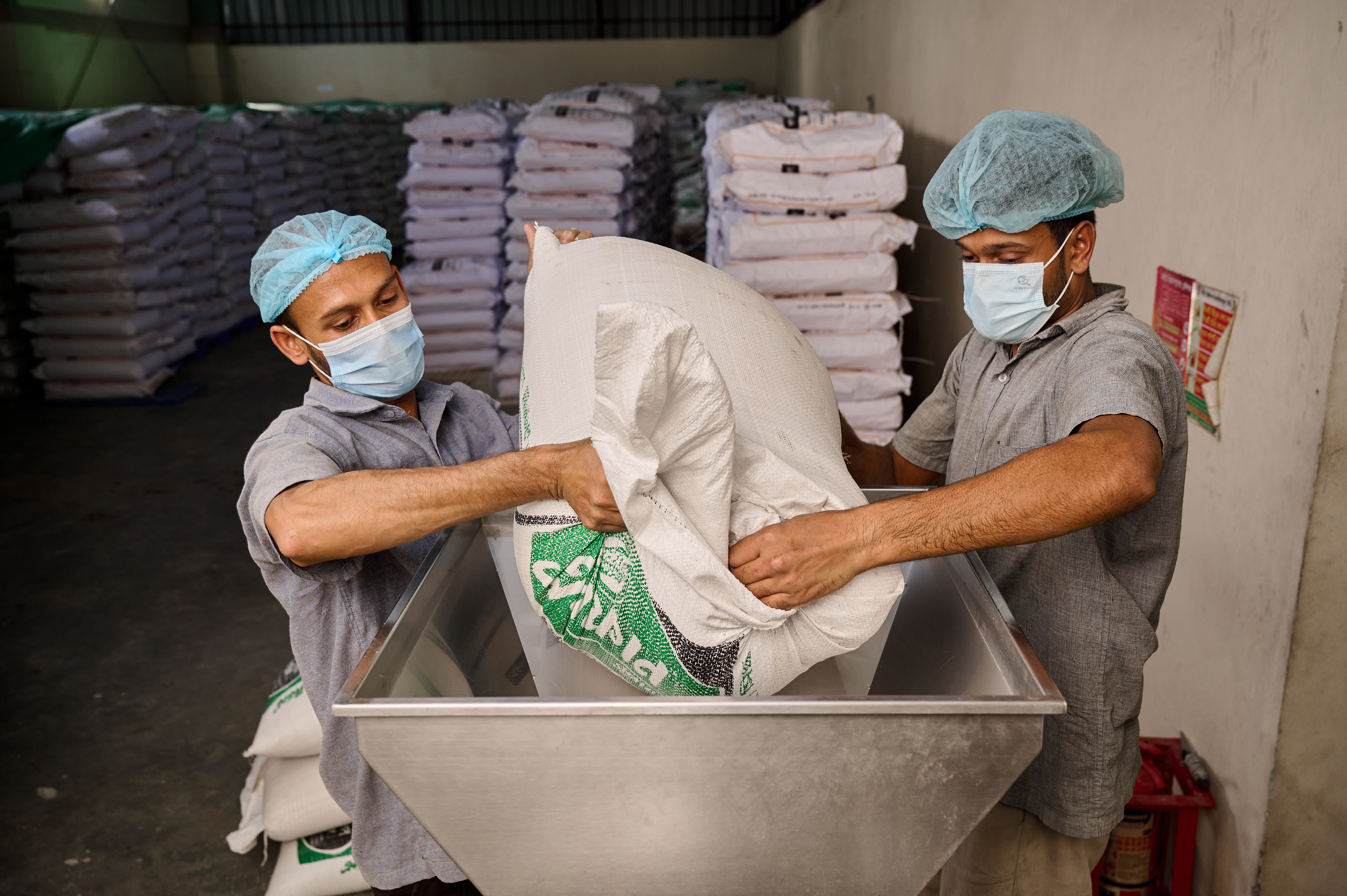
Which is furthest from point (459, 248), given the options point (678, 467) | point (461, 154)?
point (678, 467)

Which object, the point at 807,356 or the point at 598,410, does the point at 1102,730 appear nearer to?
the point at 807,356

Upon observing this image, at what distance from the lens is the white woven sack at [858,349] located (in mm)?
3230

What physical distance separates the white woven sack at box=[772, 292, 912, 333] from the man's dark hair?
6.29ft

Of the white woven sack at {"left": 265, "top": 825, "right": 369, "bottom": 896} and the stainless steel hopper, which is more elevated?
the stainless steel hopper

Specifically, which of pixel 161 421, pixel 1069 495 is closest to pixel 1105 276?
pixel 1069 495

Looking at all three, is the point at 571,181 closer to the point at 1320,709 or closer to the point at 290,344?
the point at 290,344

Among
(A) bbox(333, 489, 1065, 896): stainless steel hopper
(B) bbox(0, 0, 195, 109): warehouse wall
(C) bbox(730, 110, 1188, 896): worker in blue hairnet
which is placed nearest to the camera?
(A) bbox(333, 489, 1065, 896): stainless steel hopper

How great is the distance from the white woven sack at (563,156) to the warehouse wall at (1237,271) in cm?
273

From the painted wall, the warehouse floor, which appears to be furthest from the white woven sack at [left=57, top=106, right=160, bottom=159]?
the painted wall

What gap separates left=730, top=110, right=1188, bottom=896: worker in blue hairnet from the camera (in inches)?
46.6

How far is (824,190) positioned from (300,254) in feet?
7.04

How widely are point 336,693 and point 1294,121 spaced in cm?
165

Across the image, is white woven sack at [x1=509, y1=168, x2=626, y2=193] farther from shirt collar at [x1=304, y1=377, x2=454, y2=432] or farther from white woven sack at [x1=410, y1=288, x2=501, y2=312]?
shirt collar at [x1=304, y1=377, x2=454, y2=432]

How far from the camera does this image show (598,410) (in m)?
0.84
